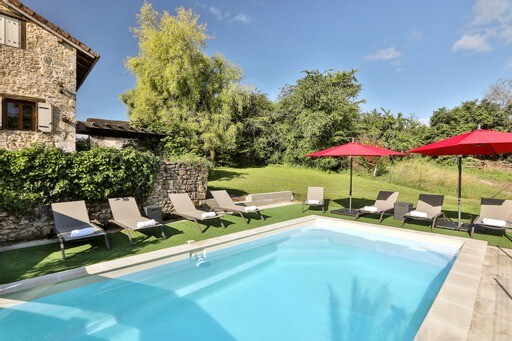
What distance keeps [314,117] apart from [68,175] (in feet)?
71.2

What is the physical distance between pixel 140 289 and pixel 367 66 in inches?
1229

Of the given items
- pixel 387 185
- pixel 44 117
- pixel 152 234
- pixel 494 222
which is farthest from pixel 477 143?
pixel 44 117

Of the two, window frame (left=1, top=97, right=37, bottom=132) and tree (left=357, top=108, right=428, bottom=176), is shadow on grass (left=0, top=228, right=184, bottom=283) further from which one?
tree (left=357, top=108, right=428, bottom=176)

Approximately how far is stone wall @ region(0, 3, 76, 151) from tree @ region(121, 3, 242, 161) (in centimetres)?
954

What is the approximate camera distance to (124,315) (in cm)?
416

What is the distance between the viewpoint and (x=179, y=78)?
2119 centimetres

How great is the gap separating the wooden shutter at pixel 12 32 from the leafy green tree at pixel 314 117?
20525 millimetres

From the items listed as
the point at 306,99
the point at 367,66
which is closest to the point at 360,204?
the point at 306,99

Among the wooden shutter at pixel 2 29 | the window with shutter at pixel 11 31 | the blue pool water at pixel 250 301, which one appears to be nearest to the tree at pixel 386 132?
the blue pool water at pixel 250 301

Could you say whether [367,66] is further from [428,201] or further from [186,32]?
[428,201]

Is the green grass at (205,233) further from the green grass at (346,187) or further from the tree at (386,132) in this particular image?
the tree at (386,132)

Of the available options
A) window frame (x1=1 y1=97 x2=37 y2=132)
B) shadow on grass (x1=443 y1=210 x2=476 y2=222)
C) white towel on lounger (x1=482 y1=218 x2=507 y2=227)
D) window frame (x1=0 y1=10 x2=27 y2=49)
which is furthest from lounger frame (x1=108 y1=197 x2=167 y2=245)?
shadow on grass (x1=443 y1=210 x2=476 y2=222)

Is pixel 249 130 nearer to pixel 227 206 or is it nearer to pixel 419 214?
pixel 227 206

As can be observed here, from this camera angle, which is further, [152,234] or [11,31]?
[11,31]
